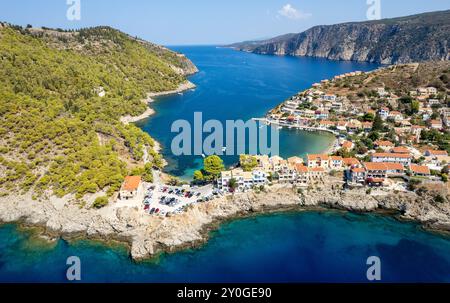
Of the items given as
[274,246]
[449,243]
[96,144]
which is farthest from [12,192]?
[449,243]

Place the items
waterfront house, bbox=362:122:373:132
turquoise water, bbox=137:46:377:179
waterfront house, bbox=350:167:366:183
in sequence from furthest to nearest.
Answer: waterfront house, bbox=362:122:373:132 < turquoise water, bbox=137:46:377:179 < waterfront house, bbox=350:167:366:183

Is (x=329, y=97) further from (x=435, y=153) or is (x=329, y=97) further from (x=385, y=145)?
(x=435, y=153)

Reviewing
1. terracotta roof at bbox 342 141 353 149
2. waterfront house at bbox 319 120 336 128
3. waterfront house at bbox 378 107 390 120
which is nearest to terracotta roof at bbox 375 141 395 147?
terracotta roof at bbox 342 141 353 149

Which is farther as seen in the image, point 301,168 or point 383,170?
point 301,168

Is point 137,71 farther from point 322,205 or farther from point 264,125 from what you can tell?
point 322,205

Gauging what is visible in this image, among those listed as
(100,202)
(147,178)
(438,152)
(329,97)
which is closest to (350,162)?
(438,152)

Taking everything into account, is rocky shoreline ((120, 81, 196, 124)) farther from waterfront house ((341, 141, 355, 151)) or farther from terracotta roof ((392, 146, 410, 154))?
terracotta roof ((392, 146, 410, 154))
